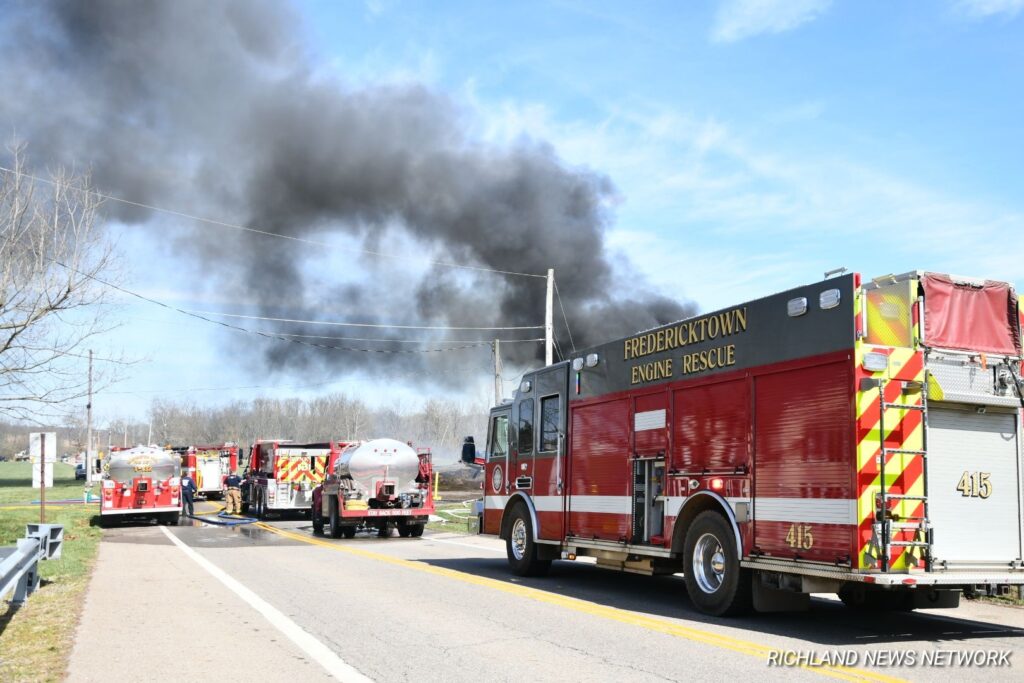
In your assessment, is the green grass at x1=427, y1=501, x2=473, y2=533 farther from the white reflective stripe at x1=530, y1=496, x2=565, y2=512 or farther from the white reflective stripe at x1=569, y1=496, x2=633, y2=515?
the white reflective stripe at x1=569, y1=496, x2=633, y2=515

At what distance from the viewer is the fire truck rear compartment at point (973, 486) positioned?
7840 millimetres

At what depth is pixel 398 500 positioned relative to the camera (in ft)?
69.3

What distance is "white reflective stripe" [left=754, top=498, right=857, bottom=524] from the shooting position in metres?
7.56

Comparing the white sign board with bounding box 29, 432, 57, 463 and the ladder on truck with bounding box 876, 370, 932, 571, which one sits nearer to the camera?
the ladder on truck with bounding box 876, 370, 932, 571

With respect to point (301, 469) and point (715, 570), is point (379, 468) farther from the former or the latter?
point (715, 570)

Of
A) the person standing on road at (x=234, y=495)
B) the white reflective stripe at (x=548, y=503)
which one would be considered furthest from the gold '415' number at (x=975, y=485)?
the person standing on road at (x=234, y=495)

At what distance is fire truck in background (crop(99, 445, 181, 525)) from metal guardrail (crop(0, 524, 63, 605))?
44.6 ft

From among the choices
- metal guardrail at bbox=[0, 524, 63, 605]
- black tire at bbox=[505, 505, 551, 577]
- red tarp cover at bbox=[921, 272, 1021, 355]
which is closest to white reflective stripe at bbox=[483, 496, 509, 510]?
black tire at bbox=[505, 505, 551, 577]

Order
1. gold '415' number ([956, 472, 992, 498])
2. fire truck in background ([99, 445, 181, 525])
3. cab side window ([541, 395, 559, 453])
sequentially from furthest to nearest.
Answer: fire truck in background ([99, 445, 181, 525]) < cab side window ([541, 395, 559, 453]) < gold '415' number ([956, 472, 992, 498])

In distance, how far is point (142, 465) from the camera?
2595cm

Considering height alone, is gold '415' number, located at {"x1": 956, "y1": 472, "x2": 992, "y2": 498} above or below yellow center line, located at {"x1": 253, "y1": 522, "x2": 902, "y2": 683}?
above

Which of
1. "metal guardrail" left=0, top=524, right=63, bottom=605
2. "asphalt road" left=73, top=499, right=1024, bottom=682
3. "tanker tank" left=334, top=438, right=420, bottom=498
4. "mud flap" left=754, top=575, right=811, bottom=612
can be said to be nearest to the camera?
"asphalt road" left=73, top=499, right=1024, bottom=682

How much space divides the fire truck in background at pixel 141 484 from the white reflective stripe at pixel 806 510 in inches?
819

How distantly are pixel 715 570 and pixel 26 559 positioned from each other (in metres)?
6.72
